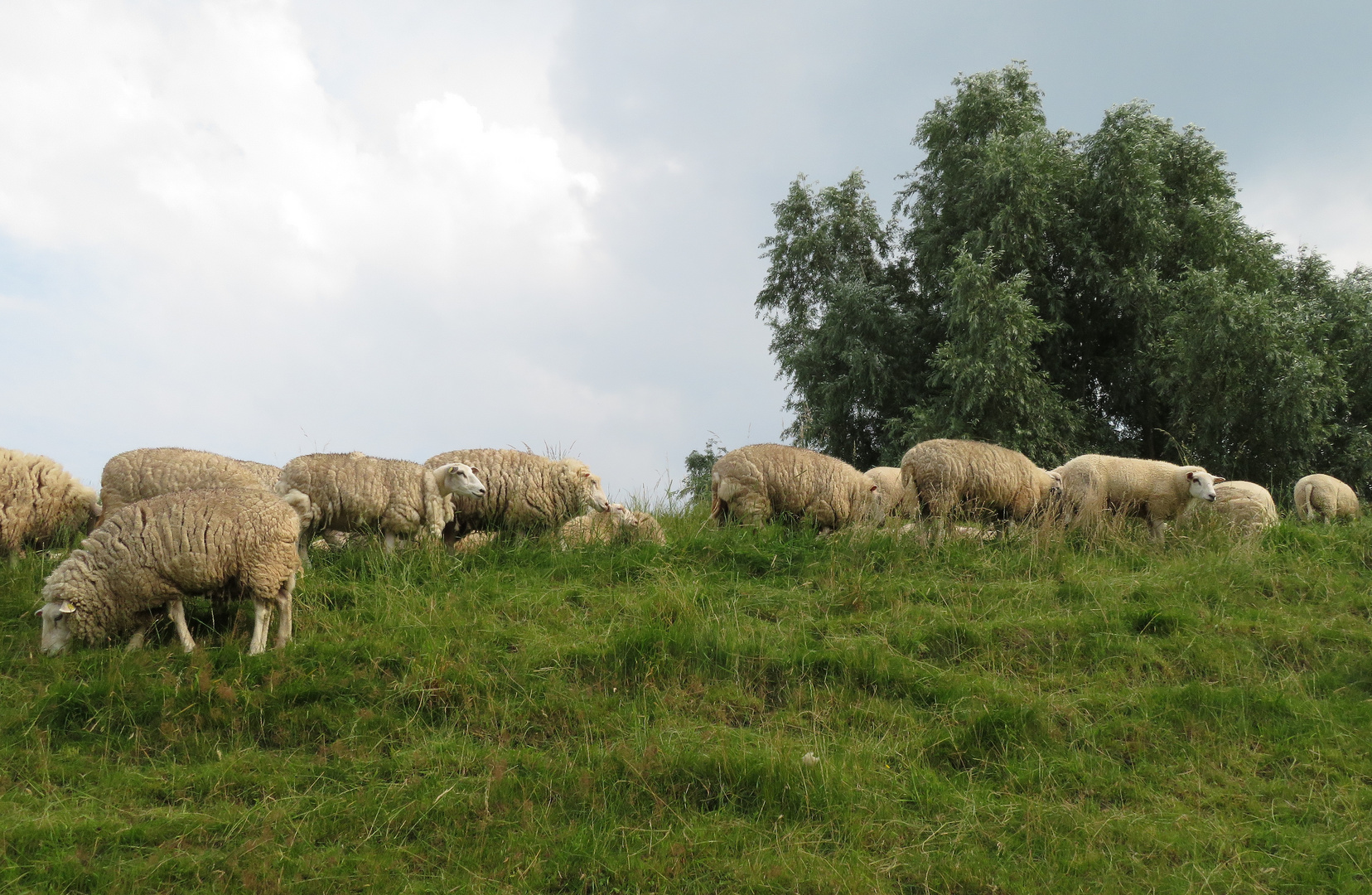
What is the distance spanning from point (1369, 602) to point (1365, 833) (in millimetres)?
4895

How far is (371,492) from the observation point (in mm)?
9984

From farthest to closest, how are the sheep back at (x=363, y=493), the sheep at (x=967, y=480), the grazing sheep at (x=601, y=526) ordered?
the sheep at (x=967, y=480) → the grazing sheep at (x=601, y=526) → the sheep back at (x=363, y=493)

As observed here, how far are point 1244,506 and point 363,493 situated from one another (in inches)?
466

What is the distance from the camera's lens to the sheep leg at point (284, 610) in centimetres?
823

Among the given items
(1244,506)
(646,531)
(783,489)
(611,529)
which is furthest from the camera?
(1244,506)

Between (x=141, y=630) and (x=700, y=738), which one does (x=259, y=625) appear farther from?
(x=700, y=738)

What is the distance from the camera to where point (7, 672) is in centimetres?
806

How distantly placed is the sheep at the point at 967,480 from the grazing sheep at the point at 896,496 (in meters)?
0.06

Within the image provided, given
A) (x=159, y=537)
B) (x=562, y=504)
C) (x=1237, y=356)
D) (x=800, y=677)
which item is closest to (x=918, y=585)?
(x=800, y=677)

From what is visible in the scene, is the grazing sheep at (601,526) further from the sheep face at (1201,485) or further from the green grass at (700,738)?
the sheep face at (1201,485)

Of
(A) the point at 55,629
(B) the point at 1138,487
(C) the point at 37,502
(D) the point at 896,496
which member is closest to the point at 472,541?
(A) the point at 55,629

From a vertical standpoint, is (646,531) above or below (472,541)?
above

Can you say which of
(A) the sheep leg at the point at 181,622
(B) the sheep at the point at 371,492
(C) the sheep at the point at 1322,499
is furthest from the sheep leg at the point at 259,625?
(C) the sheep at the point at 1322,499

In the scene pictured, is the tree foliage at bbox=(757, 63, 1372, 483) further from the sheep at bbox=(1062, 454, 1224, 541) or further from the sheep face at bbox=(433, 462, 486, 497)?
the sheep face at bbox=(433, 462, 486, 497)
